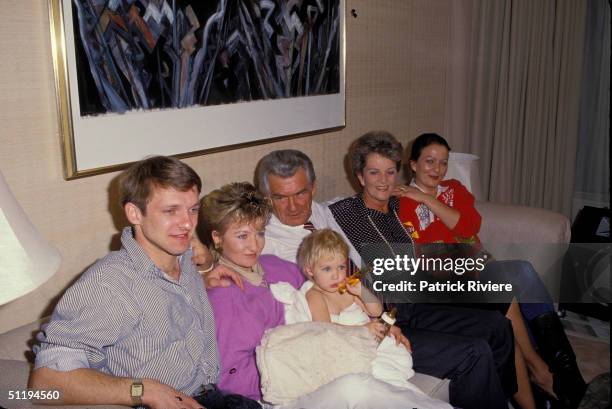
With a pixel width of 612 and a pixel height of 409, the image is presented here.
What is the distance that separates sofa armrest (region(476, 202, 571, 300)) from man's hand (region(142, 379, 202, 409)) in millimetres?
2161

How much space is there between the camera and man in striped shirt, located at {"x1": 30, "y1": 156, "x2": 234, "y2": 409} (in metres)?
1.52

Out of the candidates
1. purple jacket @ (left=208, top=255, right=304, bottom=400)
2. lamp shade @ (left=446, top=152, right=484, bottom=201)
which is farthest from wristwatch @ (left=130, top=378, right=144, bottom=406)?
lamp shade @ (left=446, top=152, right=484, bottom=201)

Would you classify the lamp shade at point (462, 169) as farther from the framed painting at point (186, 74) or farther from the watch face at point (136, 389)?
the watch face at point (136, 389)

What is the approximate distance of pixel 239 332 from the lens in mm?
1929

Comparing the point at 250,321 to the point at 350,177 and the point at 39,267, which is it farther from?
the point at 350,177

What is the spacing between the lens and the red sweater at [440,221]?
115 inches

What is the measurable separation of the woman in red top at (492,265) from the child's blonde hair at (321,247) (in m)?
0.78

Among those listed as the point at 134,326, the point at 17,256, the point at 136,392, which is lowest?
the point at 136,392

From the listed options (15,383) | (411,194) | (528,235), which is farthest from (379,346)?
(528,235)

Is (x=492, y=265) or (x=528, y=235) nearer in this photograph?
(x=492, y=265)

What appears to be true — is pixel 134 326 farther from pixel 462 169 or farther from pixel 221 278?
pixel 462 169

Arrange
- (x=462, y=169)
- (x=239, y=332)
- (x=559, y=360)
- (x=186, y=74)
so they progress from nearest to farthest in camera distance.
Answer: (x=239, y=332), (x=186, y=74), (x=559, y=360), (x=462, y=169)

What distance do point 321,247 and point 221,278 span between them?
398 mm

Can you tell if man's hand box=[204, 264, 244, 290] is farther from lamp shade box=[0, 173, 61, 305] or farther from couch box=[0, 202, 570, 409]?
couch box=[0, 202, 570, 409]
